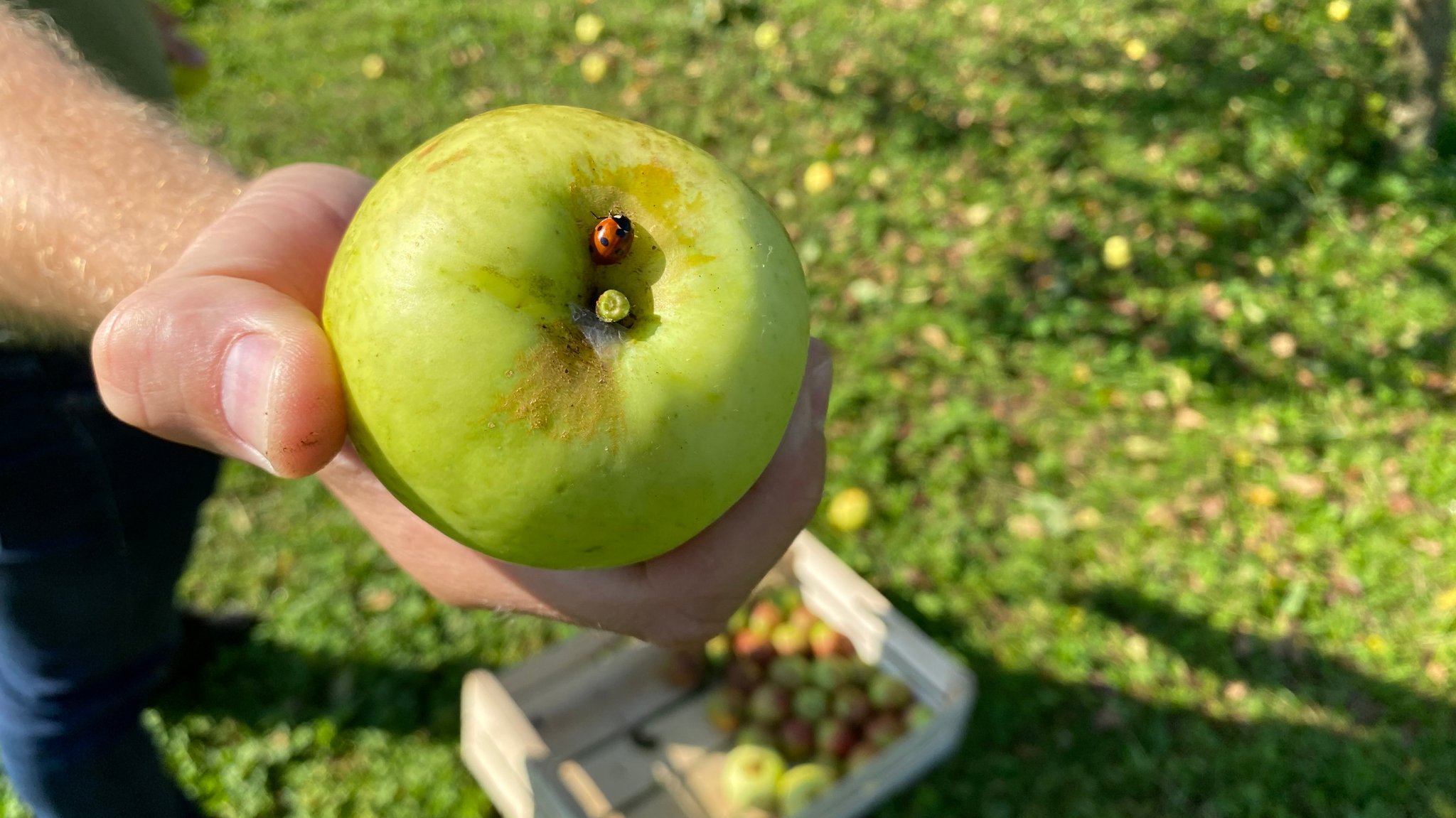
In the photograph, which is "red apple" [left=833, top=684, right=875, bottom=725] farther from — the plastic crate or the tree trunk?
the tree trunk

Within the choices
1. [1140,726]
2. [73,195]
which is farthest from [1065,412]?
[73,195]

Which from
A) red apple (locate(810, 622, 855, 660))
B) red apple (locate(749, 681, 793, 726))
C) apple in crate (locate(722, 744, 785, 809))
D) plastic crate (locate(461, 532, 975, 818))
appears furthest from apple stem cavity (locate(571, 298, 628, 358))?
red apple (locate(810, 622, 855, 660))

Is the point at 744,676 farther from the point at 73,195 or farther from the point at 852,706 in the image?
the point at 73,195

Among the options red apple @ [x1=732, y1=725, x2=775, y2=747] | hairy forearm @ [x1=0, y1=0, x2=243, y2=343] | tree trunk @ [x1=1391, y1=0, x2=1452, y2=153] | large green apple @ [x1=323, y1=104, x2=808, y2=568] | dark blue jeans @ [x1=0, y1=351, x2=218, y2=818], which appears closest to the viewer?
large green apple @ [x1=323, y1=104, x2=808, y2=568]

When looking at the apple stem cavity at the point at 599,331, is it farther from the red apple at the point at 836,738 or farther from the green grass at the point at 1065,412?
the green grass at the point at 1065,412

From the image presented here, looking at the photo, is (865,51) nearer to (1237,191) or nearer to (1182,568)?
(1237,191)

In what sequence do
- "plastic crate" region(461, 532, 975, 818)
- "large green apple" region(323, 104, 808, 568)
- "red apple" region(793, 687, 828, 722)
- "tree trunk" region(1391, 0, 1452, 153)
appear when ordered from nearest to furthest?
"large green apple" region(323, 104, 808, 568), "plastic crate" region(461, 532, 975, 818), "red apple" region(793, 687, 828, 722), "tree trunk" region(1391, 0, 1452, 153)

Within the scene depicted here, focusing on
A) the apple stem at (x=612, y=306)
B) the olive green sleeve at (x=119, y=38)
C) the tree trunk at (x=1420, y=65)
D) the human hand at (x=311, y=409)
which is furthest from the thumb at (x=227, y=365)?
the tree trunk at (x=1420, y=65)
